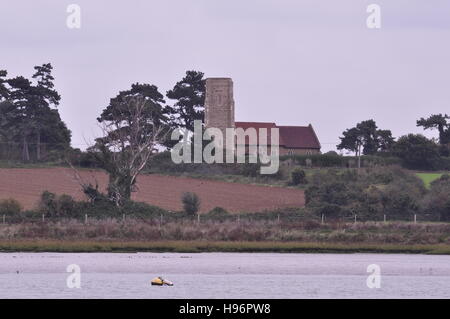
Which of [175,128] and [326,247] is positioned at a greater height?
[175,128]

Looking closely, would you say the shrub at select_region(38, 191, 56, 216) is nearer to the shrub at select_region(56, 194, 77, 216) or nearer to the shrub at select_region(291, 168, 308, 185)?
the shrub at select_region(56, 194, 77, 216)

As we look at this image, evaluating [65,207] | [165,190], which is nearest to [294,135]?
[165,190]

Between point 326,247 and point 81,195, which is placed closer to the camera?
point 326,247

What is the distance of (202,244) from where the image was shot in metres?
63.4

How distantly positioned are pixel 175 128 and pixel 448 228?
161 feet

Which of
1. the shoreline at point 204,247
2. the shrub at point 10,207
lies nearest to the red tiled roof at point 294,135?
the shrub at point 10,207

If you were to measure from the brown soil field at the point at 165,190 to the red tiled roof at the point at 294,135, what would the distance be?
3392 centimetres

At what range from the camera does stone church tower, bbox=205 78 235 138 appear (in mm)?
122750

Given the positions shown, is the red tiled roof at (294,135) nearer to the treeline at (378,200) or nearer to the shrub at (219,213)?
the treeline at (378,200)

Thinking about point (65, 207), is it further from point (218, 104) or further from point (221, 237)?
point (218, 104)

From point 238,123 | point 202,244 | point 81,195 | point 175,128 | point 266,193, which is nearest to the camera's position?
point 202,244

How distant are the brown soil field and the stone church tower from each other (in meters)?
23.7
